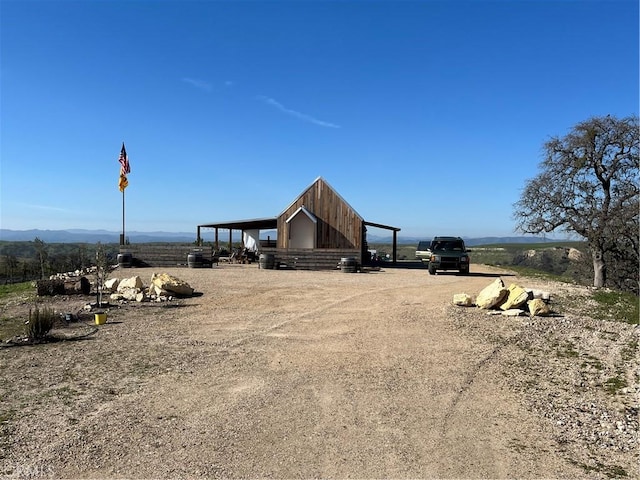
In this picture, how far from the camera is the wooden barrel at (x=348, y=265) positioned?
982 inches

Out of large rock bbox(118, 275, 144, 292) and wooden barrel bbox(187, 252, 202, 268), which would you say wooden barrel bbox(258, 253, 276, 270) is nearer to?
wooden barrel bbox(187, 252, 202, 268)

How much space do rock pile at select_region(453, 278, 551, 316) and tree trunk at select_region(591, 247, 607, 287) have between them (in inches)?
554

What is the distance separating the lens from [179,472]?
13.6ft

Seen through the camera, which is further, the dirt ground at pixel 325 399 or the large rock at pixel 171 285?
the large rock at pixel 171 285

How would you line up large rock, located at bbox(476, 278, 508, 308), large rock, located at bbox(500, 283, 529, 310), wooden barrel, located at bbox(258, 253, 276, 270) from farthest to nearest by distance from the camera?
wooden barrel, located at bbox(258, 253, 276, 270) → large rock, located at bbox(476, 278, 508, 308) → large rock, located at bbox(500, 283, 529, 310)

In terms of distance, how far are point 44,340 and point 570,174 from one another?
82.0 ft

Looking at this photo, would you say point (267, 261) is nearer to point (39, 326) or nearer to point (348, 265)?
point (348, 265)

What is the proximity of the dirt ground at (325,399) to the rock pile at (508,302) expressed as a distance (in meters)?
0.48

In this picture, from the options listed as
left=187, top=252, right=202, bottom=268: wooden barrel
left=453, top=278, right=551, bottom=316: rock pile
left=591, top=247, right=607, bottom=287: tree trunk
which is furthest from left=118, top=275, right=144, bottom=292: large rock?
left=591, top=247, right=607, bottom=287: tree trunk

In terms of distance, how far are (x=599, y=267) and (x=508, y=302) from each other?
15.8 m

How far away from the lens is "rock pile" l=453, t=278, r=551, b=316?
1171 centimetres

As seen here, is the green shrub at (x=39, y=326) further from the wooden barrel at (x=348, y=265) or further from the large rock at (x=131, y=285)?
the wooden barrel at (x=348, y=265)

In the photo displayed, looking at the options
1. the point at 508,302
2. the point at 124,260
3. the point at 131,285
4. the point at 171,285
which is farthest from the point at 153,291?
the point at 124,260

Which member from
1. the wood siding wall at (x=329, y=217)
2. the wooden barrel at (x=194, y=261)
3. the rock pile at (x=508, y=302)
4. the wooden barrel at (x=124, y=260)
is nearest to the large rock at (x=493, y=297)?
the rock pile at (x=508, y=302)
